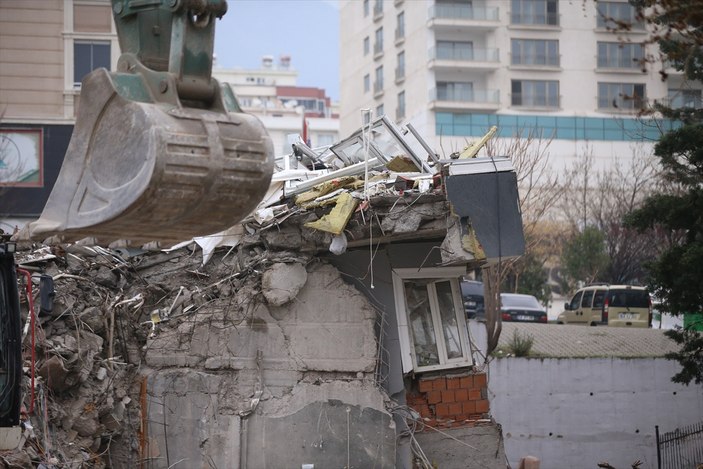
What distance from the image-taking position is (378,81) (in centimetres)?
6544

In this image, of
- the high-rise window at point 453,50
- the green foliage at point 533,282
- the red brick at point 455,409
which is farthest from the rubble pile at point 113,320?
the high-rise window at point 453,50

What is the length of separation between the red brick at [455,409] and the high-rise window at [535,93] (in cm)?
5070

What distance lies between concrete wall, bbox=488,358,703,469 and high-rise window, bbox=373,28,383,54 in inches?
1777

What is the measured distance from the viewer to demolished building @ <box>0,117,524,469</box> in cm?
1194

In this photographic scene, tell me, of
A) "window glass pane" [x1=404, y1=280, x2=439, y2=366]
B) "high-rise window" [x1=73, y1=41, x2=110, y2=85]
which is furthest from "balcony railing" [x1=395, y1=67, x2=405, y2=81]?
"window glass pane" [x1=404, y1=280, x2=439, y2=366]

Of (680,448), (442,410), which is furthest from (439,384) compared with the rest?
(680,448)

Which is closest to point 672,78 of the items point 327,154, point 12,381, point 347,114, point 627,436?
point 347,114

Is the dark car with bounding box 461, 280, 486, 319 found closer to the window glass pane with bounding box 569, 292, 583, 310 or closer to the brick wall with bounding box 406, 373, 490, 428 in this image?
the window glass pane with bounding box 569, 292, 583, 310

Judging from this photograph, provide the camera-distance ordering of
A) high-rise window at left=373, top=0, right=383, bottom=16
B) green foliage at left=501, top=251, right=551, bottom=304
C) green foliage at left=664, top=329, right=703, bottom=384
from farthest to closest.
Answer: high-rise window at left=373, top=0, right=383, bottom=16 → green foliage at left=501, top=251, right=551, bottom=304 → green foliage at left=664, top=329, right=703, bottom=384

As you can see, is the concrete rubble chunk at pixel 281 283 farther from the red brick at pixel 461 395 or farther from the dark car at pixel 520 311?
the dark car at pixel 520 311

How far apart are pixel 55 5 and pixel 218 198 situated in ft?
94.9

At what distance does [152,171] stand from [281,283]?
289 inches

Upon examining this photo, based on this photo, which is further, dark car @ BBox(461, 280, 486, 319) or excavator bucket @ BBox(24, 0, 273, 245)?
dark car @ BBox(461, 280, 486, 319)

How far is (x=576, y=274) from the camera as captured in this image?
41500 millimetres
